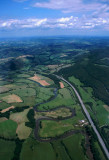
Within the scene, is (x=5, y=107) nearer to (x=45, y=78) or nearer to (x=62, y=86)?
(x=62, y=86)

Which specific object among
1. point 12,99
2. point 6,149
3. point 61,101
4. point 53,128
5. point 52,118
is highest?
point 12,99

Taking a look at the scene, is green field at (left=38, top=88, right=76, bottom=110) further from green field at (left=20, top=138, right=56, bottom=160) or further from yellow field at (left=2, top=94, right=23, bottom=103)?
green field at (left=20, top=138, right=56, bottom=160)

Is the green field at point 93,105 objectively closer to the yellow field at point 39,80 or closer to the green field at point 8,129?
the yellow field at point 39,80

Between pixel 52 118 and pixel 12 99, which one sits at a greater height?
pixel 12 99

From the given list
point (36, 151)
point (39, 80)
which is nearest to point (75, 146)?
point (36, 151)

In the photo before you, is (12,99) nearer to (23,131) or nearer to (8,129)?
(8,129)

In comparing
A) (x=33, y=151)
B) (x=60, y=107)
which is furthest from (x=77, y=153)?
(x=60, y=107)

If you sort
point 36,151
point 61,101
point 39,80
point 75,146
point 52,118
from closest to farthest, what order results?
A: point 36,151, point 75,146, point 52,118, point 61,101, point 39,80

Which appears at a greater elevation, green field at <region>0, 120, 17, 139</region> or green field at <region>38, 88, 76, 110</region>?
green field at <region>38, 88, 76, 110</region>

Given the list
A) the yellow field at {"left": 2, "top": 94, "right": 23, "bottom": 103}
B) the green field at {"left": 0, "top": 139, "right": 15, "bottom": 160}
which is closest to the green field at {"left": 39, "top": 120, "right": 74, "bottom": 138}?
the green field at {"left": 0, "top": 139, "right": 15, "bottom": 160}

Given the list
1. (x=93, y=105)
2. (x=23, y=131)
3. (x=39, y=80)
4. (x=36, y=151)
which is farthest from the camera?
(x=39, y=80)

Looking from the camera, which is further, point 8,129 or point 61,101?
point 61,101
